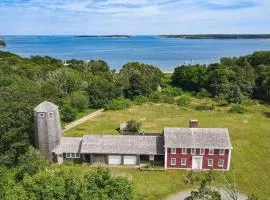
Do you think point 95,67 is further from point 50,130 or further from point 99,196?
point 99,196

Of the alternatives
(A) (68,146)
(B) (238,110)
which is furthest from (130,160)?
(B) (238,110)

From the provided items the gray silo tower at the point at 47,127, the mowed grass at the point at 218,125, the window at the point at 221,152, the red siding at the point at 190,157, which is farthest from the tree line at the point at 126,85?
the window at the point at 221,152

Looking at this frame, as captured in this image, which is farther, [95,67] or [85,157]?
[95,67]

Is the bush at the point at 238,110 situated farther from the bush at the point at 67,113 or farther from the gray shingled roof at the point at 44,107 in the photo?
the gray shingled roof at the point at 44,107

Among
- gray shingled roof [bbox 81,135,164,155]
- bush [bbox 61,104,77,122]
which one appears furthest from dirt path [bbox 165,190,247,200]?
bush [bbox 61,104,77,122]

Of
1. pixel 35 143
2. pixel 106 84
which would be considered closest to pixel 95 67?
pixel 106 84

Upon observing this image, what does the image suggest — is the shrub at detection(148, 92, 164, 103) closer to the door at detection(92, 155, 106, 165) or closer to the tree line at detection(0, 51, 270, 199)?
the tree line at detection(0, 51, 270, 199)
